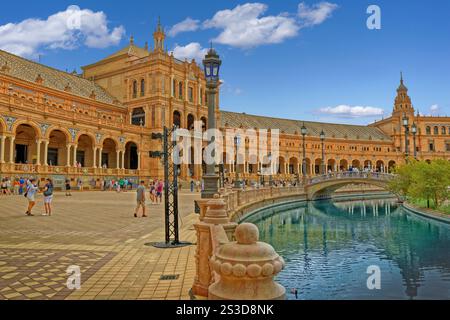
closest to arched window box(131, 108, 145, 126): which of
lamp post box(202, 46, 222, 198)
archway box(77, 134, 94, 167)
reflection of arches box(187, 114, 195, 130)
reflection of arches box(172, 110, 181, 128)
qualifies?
reflection of arches box(172, 110, 181, 128)

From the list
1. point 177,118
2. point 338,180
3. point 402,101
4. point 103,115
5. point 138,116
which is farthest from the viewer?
point 402,101

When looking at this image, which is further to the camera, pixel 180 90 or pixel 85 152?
pixel 180 90

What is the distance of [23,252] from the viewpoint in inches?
312

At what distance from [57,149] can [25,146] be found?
11.9 ft

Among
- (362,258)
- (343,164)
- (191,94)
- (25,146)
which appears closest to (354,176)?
(191,94)

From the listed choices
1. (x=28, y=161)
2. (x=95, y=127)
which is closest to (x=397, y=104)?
(x=95, y=127)

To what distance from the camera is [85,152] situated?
42719mm

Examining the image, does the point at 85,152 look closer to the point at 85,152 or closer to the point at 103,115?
the point at 85,152

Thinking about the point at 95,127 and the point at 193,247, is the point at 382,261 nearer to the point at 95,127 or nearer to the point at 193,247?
the point at 193,247

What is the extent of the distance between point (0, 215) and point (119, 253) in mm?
9509

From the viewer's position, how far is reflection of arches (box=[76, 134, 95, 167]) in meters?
41.9

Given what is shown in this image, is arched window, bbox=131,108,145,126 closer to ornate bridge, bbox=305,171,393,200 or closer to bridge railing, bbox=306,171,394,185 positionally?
ornate bridge, bbox=305,171,393,200

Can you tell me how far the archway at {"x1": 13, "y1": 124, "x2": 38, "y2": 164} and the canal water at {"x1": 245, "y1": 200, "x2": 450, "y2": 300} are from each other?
26456 millimetres
